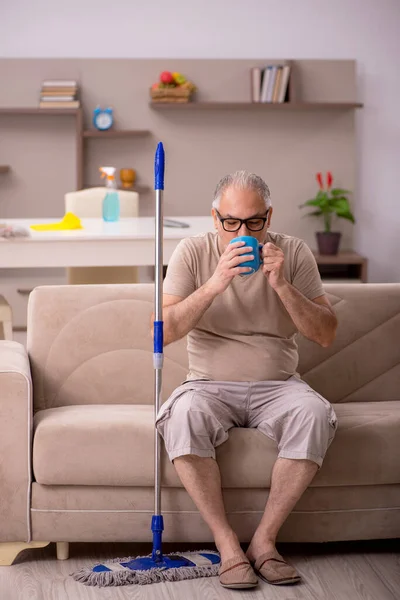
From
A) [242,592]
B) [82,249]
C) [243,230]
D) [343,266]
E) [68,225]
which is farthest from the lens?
[343,266]

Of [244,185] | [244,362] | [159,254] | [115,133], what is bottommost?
[244,362]

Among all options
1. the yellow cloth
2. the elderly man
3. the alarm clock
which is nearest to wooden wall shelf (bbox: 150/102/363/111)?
the alarm clock

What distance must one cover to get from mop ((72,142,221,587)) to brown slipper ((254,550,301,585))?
0.13 meters

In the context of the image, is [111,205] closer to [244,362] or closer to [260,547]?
[244,362]

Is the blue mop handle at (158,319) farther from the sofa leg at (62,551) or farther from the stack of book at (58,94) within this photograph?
the stack of book at (58,94)

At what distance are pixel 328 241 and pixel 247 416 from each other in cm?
398

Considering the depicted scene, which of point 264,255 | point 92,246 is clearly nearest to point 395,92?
point 92,246

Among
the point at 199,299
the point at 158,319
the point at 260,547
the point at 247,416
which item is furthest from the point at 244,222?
the point at 260,547

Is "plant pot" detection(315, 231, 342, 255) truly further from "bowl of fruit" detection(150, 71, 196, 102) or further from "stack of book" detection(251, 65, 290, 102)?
"bowl of fruit" detection(150, 71, 196, 102)

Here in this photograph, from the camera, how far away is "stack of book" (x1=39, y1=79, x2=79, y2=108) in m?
6.16

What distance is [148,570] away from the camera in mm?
2389

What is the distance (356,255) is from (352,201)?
0.44 m

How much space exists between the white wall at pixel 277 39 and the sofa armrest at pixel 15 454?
4.35 meters

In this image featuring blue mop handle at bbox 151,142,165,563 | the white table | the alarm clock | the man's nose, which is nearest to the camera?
blue mop handle at bbox 151,142,165,563
